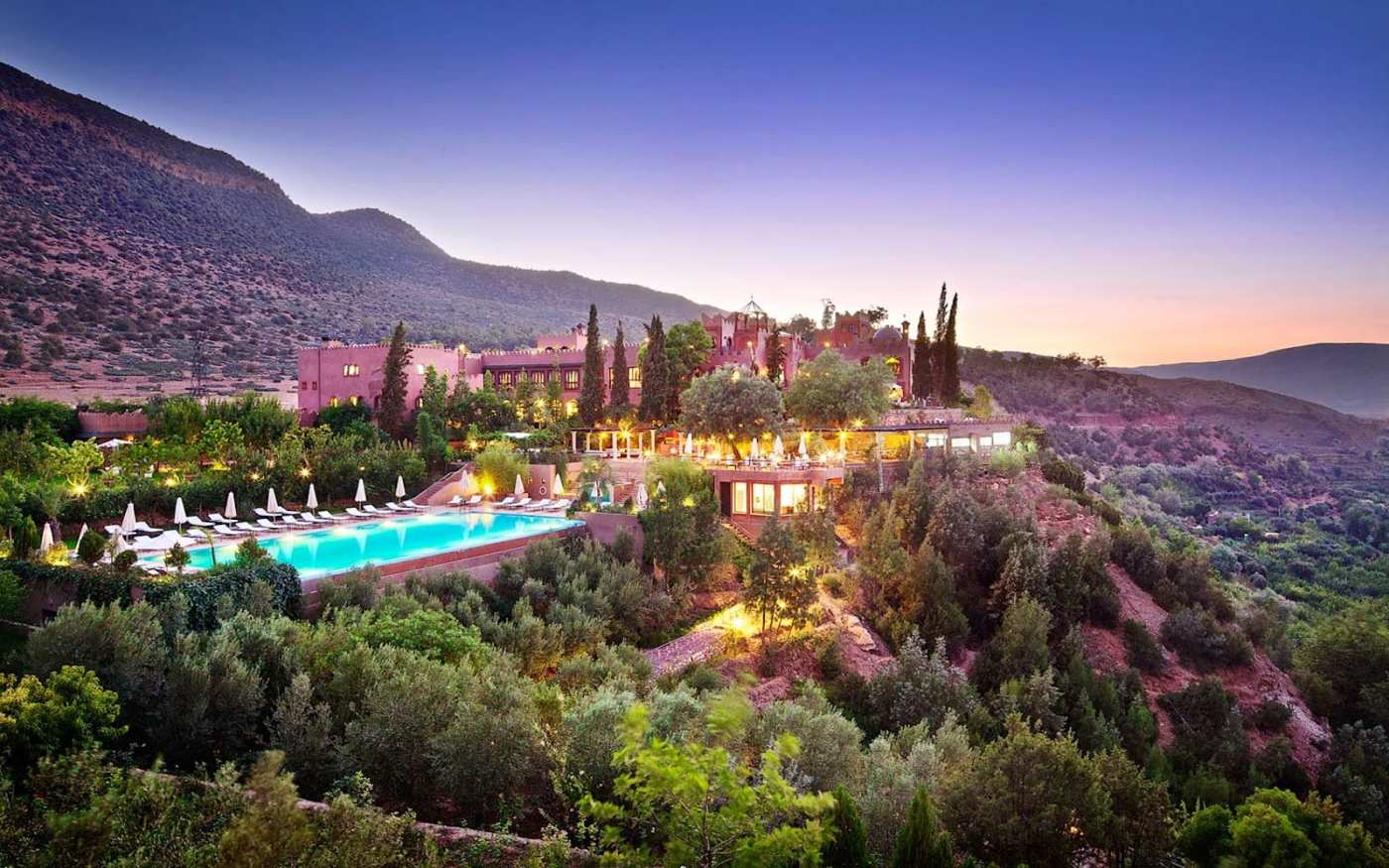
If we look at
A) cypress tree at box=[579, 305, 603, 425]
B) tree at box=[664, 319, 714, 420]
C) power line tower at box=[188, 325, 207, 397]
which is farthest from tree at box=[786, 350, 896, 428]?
power line tower at box=[188, 325, 207, 397]

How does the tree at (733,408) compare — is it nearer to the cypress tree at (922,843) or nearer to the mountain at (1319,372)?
the cypress tree at (922,843)

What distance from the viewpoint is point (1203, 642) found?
2514 cm

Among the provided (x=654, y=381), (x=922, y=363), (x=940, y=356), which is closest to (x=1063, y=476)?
(x=940, y=356)

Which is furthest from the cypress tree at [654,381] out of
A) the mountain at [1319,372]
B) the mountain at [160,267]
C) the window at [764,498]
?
the mountain at [1319,372]

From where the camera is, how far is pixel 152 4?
45875mm

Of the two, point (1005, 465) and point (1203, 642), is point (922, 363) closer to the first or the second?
point (1005, 465)

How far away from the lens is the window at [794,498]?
2638 centimetres

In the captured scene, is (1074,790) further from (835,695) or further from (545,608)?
(545,608)

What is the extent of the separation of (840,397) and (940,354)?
52.5 ft

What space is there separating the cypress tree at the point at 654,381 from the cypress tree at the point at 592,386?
6.30ft

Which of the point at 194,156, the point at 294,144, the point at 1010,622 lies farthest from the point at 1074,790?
the point at 194,156

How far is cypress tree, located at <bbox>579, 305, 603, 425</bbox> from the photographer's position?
34.5 m

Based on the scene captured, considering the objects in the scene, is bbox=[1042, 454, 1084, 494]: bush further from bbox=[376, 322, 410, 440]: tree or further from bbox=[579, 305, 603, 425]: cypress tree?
bbox=[376, 322, 410, 440]: tree

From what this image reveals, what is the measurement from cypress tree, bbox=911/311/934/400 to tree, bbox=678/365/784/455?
1836 centimetres
